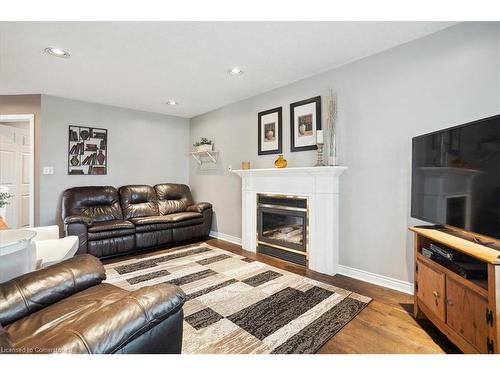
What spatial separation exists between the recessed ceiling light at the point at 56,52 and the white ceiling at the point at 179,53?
0.16 feet

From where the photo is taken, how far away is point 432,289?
5.34 feet

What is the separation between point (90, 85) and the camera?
3.21m

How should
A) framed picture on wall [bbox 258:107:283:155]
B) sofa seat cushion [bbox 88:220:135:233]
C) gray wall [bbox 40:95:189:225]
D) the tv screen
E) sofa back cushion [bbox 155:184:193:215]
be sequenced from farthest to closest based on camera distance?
sofa back cushion [bbox 155:184:193:215], gray wall [bbox 40:95:189:225], framed picture on wall [bbox 258:107:283:155], sofa seat cushion [bbox 88:220:135:233], the tv screen

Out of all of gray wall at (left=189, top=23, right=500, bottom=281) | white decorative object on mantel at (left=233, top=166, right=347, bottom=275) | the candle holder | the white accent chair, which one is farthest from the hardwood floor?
the white accent chair

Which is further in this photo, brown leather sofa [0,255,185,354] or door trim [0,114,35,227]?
door trim [0,114,35,227]

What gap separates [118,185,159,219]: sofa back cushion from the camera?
3.92 meters

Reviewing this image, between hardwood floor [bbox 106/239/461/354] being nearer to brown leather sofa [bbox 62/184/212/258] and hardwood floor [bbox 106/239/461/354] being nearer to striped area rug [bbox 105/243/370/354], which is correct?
striped area rug [bbox 105/243/370/354]

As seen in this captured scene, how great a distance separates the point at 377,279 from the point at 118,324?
241cm

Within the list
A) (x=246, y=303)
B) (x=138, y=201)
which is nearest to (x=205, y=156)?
(x=138, y=201)

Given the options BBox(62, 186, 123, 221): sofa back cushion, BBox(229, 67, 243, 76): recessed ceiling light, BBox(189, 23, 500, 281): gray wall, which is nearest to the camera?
BBox(189, 23, 500, 281): gray wall

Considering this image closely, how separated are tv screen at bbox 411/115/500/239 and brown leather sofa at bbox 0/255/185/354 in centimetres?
173

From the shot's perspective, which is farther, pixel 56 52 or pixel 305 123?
pixel 305 123

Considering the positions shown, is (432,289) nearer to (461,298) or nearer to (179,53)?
(461,298)

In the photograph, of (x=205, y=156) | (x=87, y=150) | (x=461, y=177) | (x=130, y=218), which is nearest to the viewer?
(x=461, y=177)
